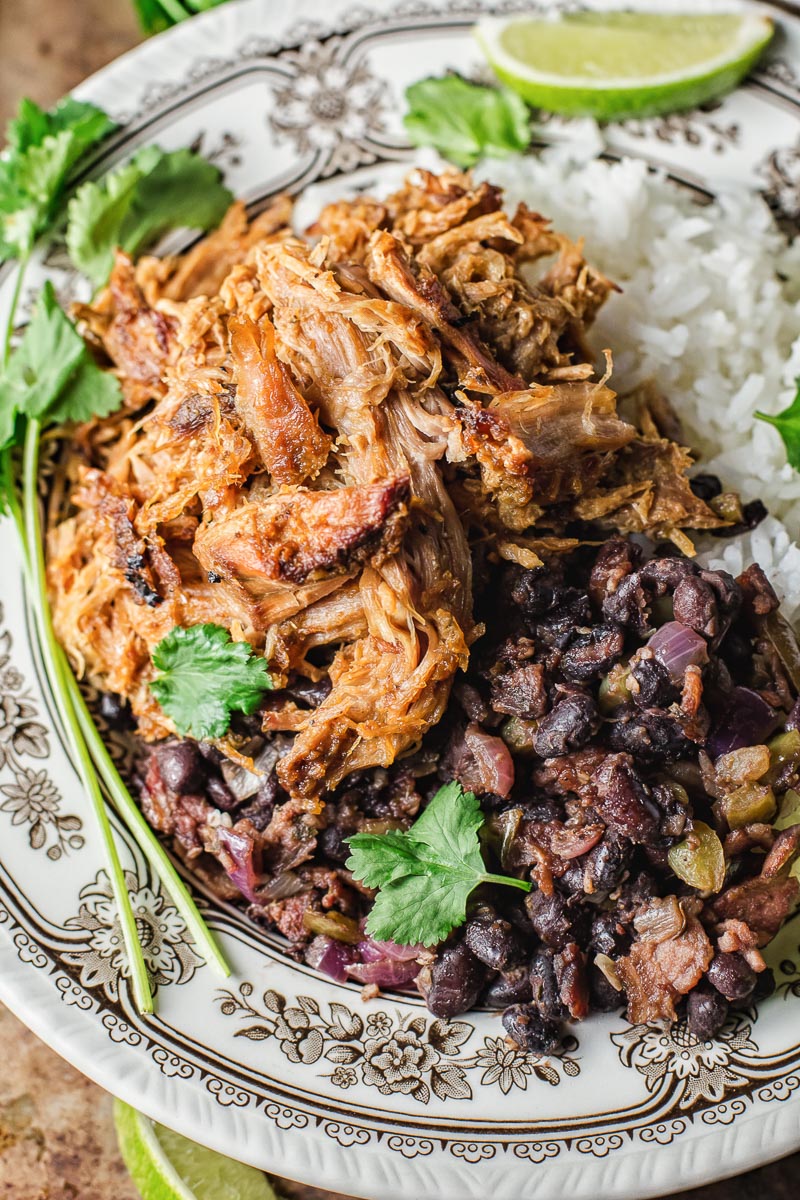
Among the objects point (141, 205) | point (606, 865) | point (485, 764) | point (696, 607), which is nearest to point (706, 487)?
point (696, 607)

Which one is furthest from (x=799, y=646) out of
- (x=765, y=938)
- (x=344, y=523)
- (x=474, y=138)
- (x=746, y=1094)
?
(x=474, y=138)

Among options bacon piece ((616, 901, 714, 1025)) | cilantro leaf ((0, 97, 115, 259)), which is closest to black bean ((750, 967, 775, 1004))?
bacon piece ((616, 901, 714, 1025))

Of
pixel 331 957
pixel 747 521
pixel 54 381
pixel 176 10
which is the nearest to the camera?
pixel 331 957

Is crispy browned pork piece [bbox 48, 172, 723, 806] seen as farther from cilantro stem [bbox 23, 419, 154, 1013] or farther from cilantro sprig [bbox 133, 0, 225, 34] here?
cilantro sprig [bbox 133, 0, 225, 34]

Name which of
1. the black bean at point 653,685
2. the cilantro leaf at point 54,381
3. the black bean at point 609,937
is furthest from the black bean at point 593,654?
the cilantro leaf at point 54,381

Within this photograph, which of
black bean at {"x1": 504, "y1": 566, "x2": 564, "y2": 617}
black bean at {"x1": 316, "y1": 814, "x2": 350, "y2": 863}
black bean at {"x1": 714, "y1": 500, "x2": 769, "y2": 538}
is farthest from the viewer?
black bean at {"x1": 714, "y1": 500, "x2": 769, "y2": 538}

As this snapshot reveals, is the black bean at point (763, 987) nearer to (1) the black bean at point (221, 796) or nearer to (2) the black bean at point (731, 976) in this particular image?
(2) the black bean at point (731, 976)

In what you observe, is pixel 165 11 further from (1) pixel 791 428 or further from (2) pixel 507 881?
(2) pixel 507 881
